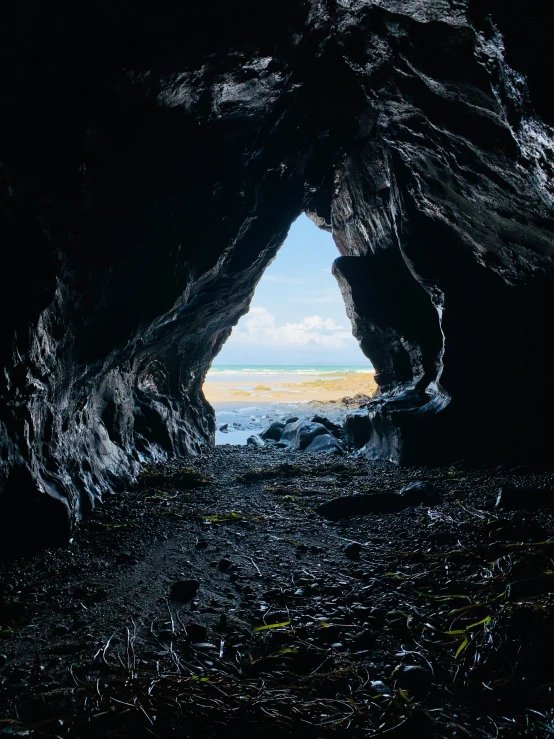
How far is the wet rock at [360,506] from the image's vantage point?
656 cm

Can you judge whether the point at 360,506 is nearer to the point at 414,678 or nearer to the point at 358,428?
the point at 414,678

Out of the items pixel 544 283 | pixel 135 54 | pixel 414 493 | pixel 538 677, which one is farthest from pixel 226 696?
pixel 544 283

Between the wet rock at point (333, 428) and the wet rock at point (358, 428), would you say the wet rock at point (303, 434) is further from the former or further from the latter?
the wet rock at point (358, 428)

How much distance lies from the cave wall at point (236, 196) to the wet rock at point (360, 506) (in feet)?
12.9

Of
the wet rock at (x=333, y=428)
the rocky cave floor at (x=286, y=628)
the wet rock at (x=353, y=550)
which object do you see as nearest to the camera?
the rocky cave floor at (x=286, y=628)

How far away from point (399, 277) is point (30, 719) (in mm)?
13619

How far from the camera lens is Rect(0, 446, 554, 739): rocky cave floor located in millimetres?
2326

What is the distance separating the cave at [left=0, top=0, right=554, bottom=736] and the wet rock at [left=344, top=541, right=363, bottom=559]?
12.0ft

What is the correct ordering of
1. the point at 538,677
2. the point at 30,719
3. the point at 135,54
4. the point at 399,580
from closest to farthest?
the point at 30,719, the point at 538,677, the point at 399,580, the point at 135,54

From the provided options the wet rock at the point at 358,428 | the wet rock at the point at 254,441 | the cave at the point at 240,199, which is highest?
the cave at the point at 240,199

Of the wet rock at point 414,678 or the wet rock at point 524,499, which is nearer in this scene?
the wet rock at point 414,678

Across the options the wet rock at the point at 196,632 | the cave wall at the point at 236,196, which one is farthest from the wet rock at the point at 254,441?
the wet rock at the point at 196,632

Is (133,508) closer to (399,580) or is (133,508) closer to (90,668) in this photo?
(90,668)

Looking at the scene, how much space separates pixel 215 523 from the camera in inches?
243
